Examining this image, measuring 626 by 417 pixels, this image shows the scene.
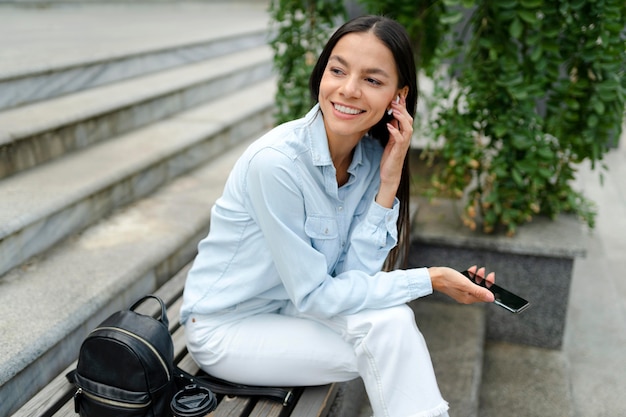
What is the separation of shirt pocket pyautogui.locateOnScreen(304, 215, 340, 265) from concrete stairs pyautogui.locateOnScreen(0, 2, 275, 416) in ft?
3.06

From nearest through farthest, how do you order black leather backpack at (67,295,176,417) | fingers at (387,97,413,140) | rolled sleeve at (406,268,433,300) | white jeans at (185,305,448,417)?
1. black leather backpack at (67,295,176,417)
2. white jeans at (185,305,448,417)
3. rolled sleeve at (406,268,433,300)
4. fingers at (387,97,413,140)

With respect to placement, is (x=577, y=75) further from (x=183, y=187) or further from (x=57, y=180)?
(x=57, y=180)

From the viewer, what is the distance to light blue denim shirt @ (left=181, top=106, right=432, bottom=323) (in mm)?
1706

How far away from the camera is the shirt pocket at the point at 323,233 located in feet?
5.89

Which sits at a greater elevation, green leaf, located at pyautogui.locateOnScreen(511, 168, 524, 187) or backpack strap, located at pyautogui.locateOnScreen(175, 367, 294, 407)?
green leaf, located at pyautogui.locateOnScreen(511, 168, 524, 187)

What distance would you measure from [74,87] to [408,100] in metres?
2.50

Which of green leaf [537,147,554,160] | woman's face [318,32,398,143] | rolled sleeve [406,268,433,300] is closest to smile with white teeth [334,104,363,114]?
woman's face [318,32,398,143]

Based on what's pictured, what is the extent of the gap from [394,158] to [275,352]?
72 cm

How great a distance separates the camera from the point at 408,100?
6.47ft

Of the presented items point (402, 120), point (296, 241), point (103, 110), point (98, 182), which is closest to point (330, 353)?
point (296, 241)

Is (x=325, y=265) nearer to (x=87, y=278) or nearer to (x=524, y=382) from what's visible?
(x=87, y=278)

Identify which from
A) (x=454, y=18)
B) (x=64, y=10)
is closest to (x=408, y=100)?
(x=454, y=18)

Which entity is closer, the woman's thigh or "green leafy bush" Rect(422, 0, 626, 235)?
the woman's thigh

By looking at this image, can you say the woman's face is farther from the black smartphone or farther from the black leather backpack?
the black leather backpack
